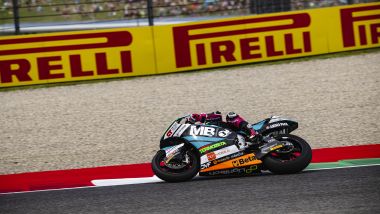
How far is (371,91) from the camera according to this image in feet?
43.6

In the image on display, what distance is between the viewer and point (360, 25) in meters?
16.3

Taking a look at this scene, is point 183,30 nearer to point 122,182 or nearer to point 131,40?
point 131,40

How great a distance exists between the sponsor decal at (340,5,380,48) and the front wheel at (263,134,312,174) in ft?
29.5

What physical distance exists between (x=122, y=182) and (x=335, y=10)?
30.8ft

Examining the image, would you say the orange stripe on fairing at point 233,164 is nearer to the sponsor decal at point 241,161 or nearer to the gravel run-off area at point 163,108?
the sponsor decal at point 241,161

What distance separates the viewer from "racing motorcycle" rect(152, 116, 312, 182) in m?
7.88

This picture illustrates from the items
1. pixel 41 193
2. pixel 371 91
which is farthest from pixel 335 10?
pixel 41 193

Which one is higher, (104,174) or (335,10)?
(335,10)

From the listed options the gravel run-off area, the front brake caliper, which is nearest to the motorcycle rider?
the front brake caliper

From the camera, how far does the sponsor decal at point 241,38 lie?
1563 centimetres

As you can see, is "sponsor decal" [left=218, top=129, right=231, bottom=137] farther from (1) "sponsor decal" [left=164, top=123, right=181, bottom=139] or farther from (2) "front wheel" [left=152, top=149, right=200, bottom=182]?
(1) "sponsor decal" [left=164, top=123, right=181, bottom=139]

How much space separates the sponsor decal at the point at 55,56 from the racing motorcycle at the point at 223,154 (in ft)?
25.0

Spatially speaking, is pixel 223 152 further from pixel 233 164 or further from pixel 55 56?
pixel 55 56

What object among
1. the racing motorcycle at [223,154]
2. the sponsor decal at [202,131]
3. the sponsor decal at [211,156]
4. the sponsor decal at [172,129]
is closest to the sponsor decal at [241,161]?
the racing motorcycle at [223,154]
